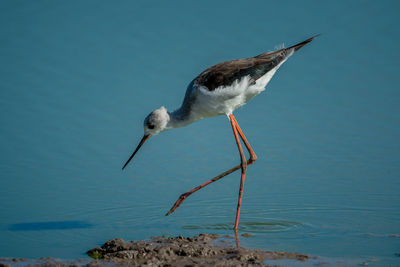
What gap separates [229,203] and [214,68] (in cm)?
187

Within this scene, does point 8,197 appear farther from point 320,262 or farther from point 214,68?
point 320,262

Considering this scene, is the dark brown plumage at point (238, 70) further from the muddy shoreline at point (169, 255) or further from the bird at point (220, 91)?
the muddy shoreline at point (169, 255)

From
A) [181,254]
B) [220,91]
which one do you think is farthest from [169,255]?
[220,91]

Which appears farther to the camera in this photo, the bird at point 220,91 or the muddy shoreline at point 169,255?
the bird at point 220,91

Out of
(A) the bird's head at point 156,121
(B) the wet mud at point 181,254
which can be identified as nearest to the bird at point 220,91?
(A) the bird's head at point 156,121

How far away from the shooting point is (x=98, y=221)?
20.5 ft

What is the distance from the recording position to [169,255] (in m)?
4.89

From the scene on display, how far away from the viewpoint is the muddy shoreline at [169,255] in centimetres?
471

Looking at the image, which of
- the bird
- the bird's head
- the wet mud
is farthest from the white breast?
the wet mud

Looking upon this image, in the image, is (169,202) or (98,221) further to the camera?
(169,202)

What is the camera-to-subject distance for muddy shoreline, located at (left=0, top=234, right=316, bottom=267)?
4715 millimetres

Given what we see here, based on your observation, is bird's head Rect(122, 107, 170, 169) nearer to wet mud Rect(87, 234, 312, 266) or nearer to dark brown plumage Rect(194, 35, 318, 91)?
dark brown plumage Rect(194, 35, 318, 91)

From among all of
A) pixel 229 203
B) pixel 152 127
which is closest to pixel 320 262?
pixel 229 203

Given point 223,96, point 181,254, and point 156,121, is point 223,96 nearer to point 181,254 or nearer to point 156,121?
point 156,121
